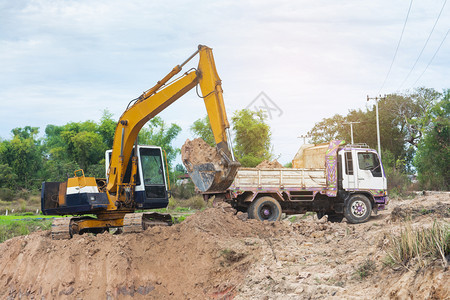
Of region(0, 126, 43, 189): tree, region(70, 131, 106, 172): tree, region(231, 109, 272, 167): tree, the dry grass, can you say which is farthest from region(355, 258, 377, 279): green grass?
region(0, 126, 43, 189): tree

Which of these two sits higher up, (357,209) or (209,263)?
(357,209)

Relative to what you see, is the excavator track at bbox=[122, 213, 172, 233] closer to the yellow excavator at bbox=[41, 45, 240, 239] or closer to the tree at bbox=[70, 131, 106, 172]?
the yellow excavator at bbox=[41, 45, 240, 239]

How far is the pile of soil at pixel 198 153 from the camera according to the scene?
1073 centimetres

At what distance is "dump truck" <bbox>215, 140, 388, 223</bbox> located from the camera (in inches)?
604

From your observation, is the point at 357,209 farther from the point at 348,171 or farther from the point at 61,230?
the point at 61,230

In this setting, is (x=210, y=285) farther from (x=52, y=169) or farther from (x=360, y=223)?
(x=52, y=169)

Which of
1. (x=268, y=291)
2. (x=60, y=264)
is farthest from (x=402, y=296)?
(x=60, y=264)

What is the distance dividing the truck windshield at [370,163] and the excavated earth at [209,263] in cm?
327

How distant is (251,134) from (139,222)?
28579 millimetres

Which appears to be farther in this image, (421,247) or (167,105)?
(167,105)

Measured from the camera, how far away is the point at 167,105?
12.6 m

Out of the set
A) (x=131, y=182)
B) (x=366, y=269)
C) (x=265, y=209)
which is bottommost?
(x=366, y=269)

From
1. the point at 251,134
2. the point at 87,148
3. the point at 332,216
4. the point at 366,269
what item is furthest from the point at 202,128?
the point at 366,269

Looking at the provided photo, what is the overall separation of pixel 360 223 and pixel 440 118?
20845mm
